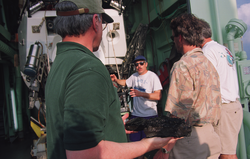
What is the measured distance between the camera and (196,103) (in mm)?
1577

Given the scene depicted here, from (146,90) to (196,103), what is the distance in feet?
5.86

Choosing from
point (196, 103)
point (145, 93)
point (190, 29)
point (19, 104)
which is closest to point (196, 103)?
point (196, 103)

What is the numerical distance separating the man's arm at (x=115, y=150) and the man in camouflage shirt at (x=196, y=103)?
703 millimetres

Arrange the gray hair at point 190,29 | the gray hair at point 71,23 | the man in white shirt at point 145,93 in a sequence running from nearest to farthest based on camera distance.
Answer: the gray hair at point 71,23 < the gray hair at point 190,29 < the man in white shirt at point 145,93

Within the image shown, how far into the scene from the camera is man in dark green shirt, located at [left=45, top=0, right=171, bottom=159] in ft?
2.04

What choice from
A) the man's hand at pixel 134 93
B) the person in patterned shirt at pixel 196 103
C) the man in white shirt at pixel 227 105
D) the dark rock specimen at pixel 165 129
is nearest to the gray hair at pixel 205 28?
the man in white shirt at pixel 227 105

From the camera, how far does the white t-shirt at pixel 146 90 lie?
3250 millimetres

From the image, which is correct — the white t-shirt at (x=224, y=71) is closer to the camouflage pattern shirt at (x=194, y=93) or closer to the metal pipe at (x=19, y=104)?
the camouflage pattern shirt at (x=194, y=93)

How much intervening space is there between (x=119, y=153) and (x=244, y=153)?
267 cm

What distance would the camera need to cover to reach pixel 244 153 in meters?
2.52

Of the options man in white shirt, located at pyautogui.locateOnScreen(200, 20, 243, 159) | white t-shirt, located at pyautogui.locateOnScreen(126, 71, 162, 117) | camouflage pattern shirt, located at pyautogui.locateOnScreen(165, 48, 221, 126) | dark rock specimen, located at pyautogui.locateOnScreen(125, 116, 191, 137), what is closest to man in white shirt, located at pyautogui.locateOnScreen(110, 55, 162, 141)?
white t-shirt, located at pyautogui.locateOnScreen(126, 71, 162, 117)

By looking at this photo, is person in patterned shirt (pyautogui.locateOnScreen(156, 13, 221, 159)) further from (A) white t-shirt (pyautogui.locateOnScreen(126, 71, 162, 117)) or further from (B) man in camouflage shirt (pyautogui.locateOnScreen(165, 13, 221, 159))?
(A) white t-shirt (pyautogui.locateOnScreen(126, 71, 162, 117))

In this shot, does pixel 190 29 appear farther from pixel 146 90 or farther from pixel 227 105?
pixel 146 90

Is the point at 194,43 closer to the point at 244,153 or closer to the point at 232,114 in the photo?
the point at 232,114
